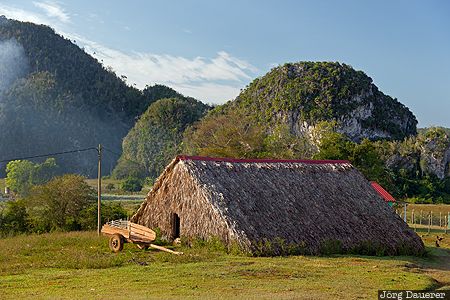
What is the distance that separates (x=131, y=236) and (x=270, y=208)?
408cm

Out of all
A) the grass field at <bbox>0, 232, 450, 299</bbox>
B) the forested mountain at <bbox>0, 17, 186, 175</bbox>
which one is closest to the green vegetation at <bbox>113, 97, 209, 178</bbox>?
the forested mountain at <bbox>0, 17, 186, 175</bbox>

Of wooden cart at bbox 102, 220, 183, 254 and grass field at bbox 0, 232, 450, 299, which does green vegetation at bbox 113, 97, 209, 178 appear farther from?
grass field at bbox 0, 232, 450, 299

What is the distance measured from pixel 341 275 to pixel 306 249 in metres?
3.75

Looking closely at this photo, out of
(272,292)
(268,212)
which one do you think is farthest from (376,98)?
(272,292)

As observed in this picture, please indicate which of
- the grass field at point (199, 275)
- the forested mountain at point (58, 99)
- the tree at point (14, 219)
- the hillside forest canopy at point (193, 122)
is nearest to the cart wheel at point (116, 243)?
the grass field at point (199, 275)

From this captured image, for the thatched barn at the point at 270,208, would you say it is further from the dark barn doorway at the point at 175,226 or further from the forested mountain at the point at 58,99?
the forested mountain at the point at 58,99

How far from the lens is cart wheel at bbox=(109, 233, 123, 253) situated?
52.2 feet

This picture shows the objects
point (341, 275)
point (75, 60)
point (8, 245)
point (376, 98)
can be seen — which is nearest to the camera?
point (341, 275)

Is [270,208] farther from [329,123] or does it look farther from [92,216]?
[329,123]

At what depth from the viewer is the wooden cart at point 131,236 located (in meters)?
15.6

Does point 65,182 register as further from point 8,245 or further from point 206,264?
point 206,264

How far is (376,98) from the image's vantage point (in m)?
71.8

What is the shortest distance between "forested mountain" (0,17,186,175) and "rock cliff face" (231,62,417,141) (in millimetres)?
30860

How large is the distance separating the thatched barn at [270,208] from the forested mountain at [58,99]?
223 ft
